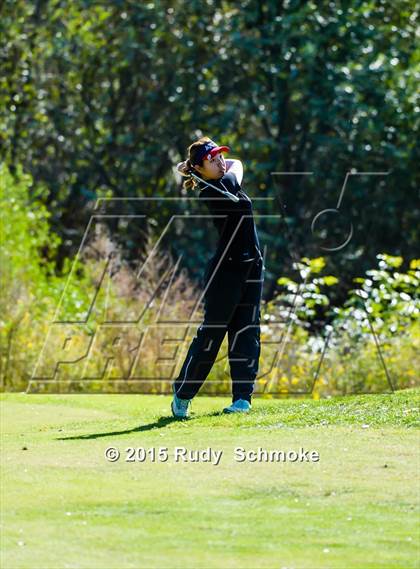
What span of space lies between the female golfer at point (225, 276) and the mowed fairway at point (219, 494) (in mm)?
356

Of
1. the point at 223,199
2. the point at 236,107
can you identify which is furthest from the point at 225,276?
the point at 236,107

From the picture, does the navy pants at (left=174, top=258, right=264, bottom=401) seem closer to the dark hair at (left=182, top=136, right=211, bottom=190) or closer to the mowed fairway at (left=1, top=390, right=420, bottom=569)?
the mowed fairway at (left=1, top=390, right=420, bottom=569)

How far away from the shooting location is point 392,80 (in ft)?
59.4

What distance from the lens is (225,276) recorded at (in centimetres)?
802

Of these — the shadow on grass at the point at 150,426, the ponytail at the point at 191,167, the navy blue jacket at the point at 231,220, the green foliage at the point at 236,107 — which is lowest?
the green foliage at the point at 236,107

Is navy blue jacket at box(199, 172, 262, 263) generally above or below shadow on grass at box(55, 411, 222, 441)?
above

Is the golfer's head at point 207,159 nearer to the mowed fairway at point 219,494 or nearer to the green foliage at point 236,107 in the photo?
the mowed fairway at point 219,494

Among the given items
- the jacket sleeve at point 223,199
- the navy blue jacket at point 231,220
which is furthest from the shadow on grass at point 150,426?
the jacket sleeve at point 223,199

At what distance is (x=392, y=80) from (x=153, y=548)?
13.7m

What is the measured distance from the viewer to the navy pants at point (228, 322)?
26.3 feet

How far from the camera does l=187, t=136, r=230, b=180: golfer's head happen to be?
25.7 feet

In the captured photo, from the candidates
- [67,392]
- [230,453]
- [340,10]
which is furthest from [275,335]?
[340,10]

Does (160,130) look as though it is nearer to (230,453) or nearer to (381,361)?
(381,361)

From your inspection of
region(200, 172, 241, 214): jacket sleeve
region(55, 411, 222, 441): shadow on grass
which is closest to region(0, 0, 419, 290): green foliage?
region(55, 411, 222, 441): shadow on grass
